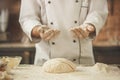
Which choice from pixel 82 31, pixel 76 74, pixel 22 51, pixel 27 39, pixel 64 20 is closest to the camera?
pixel 76 74

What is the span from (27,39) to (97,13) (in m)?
1.84

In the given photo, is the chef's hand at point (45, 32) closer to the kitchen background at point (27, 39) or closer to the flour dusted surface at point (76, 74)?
the flour dusted surface at point (76, 74)

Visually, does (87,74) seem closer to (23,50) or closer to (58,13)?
(58,13)

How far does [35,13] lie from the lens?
1620 mm

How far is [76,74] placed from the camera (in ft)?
4.10

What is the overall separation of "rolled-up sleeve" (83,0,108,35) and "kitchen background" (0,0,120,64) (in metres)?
1.34

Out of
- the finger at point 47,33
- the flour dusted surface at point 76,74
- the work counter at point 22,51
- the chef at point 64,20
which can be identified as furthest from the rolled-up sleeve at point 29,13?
the work counter at point 22,51

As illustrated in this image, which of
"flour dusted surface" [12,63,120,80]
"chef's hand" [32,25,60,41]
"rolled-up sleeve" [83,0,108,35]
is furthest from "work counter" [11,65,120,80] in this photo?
"rolled-up sleeve" [83,0,108,35]

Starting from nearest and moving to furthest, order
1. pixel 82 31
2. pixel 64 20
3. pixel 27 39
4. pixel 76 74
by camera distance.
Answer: pixel 76 74, pixel 82 31, pixel 64 20, pixel 27 39

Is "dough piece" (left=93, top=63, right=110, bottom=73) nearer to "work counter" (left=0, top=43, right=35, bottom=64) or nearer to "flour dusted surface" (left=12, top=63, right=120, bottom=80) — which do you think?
"flour dusted surface" (left=12, top=63, right=120, bottom=80)

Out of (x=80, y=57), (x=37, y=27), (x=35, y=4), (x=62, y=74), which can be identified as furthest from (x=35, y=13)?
(x=62, y=74)

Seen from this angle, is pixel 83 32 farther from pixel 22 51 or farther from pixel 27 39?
pixel 27 39

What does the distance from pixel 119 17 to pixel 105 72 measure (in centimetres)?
220

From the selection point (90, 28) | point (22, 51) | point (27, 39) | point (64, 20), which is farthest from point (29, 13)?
point (27, 39)
